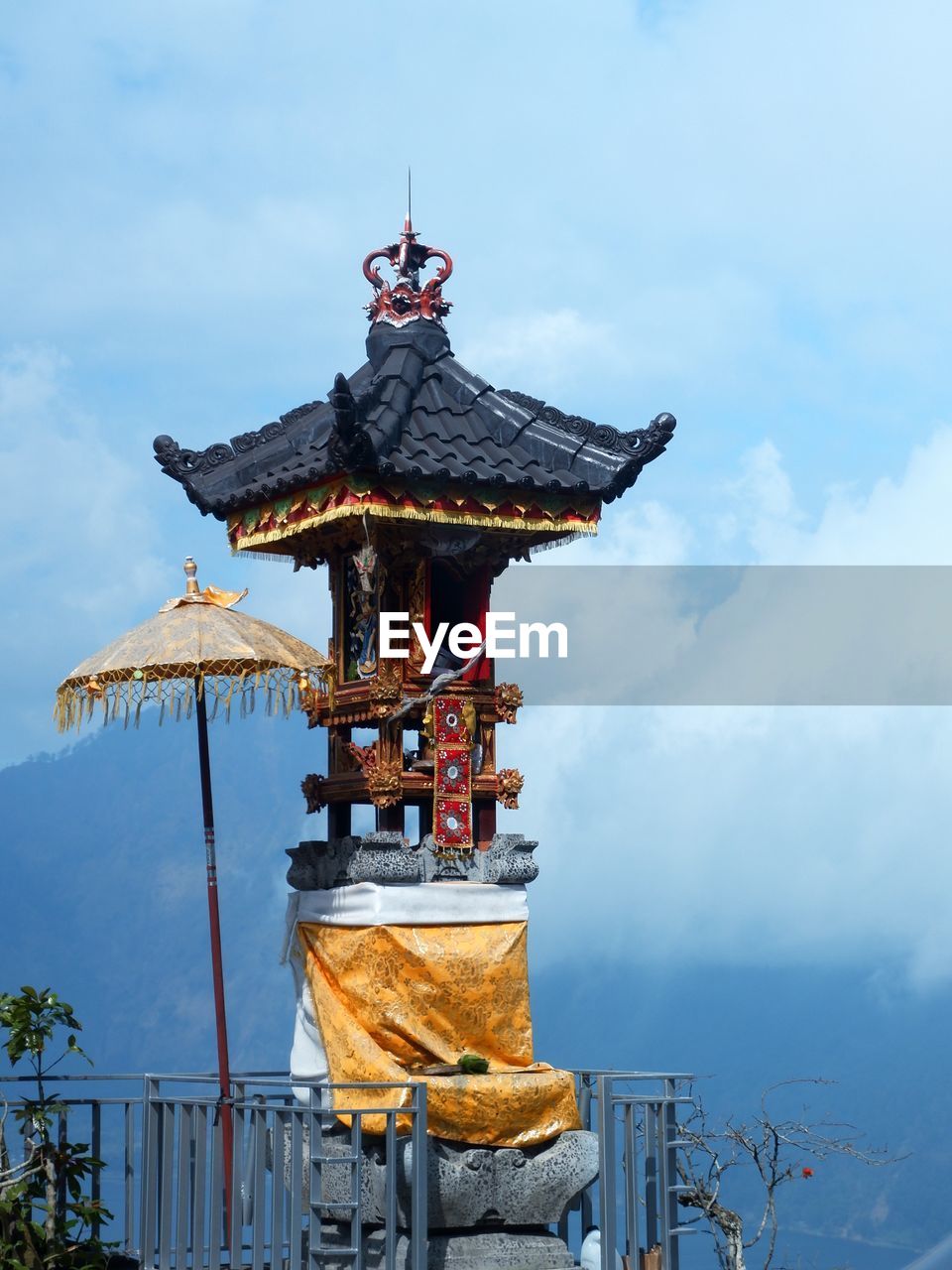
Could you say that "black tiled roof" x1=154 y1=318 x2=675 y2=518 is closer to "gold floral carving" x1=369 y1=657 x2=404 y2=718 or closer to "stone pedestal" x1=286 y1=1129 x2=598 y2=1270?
"gold floral carving" x1=369 y1=657 x2=404 y2=718

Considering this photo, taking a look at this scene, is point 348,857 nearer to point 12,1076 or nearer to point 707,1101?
point 12,1076

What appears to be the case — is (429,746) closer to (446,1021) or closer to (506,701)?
(506,701)

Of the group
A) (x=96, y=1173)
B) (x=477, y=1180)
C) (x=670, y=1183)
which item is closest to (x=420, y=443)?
(x=477, y=1180)

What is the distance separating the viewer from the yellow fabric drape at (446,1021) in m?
10.4

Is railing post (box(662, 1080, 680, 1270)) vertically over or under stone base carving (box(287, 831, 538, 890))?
under

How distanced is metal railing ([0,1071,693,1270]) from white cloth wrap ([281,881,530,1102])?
0.25 metres

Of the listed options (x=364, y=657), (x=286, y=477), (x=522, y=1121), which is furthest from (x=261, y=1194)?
(x=286, y=477)

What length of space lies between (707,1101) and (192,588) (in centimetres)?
5207

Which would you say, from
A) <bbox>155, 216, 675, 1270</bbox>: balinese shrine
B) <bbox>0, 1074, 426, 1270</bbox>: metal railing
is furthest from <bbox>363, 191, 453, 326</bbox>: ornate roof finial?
<bbox>0, 1074, 426, 1270</bbox>: metal railing

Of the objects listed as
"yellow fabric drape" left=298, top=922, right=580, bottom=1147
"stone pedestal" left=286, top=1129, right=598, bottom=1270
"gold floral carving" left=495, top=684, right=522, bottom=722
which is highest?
"gold floral carving" left=495, top=684, right=522, bottom=722

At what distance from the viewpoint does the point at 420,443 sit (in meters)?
11.0

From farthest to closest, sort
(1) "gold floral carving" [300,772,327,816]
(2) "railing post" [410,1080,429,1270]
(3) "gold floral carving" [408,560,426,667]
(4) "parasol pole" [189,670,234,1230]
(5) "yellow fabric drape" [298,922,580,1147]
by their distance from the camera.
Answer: (1) "gold floral carving" [300,772,327,816], (3) "gold floral carving" [408,560,426,667], (4) "parasol pole" [189,670,234,1230], (5) "yellow fabric drape" [298,922,580,1147], (2) "railing post" [410,1080,429,1270]

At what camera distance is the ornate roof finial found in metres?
11.8

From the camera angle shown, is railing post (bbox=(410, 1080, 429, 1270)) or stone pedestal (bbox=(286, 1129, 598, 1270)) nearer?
railing post (bbox=(410, 1080, 429, 1270))
